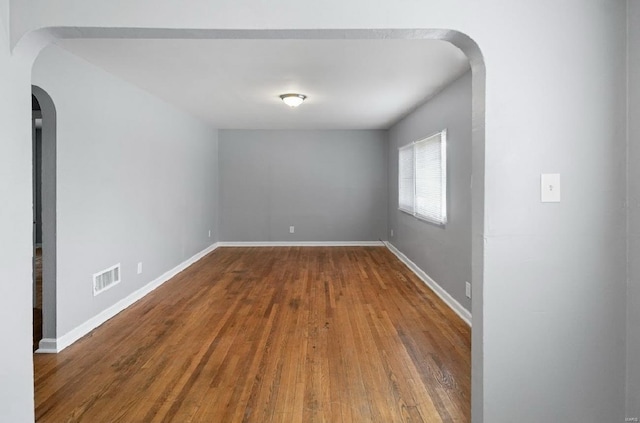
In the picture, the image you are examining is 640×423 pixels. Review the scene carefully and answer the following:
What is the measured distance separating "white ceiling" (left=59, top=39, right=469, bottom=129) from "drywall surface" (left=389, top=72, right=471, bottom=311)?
19 cm

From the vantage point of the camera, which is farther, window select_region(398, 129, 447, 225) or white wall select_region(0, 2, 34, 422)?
window select_region(398, 129, 447, 225)

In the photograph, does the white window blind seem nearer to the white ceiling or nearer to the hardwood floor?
the white ceiling

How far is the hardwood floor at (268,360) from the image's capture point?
2416 millimetres

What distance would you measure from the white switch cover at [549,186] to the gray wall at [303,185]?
22.8 feet

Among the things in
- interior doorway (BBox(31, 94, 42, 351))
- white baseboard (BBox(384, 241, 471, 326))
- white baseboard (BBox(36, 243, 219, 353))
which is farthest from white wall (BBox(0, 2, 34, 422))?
white baseboard (BBox(384, 241, 471, 326))

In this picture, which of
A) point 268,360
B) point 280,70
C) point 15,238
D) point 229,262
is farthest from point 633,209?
point 229,262

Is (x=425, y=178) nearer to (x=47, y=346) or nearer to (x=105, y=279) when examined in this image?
(x=105, y=279)

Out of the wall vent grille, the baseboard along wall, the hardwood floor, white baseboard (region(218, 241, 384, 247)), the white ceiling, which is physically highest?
the white ceiling

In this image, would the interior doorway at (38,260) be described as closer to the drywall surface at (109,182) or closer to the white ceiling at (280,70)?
the drywall surface at (109,182)

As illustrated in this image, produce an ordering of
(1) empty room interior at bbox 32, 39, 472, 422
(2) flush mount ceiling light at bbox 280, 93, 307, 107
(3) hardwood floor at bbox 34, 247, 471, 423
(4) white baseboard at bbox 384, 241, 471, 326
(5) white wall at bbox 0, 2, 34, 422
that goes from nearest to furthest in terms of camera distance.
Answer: (5) white wall at bbox 0, 2, 34, 422 < (3) hardwood floor at bbox 34, 247, 471, 423 < (1) empty room interior at bbox 32, 39, 472, 422 < (4) white baseboard at bbox 384, 241, 471, 326 < (2) flush mount ceiling light at bbox 280, 93, 307, 107

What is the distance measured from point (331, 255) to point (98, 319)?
4.38m

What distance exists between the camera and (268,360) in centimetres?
308

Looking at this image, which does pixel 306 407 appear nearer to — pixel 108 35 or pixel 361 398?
pixel 361 398

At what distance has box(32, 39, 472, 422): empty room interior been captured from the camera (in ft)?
8.73
